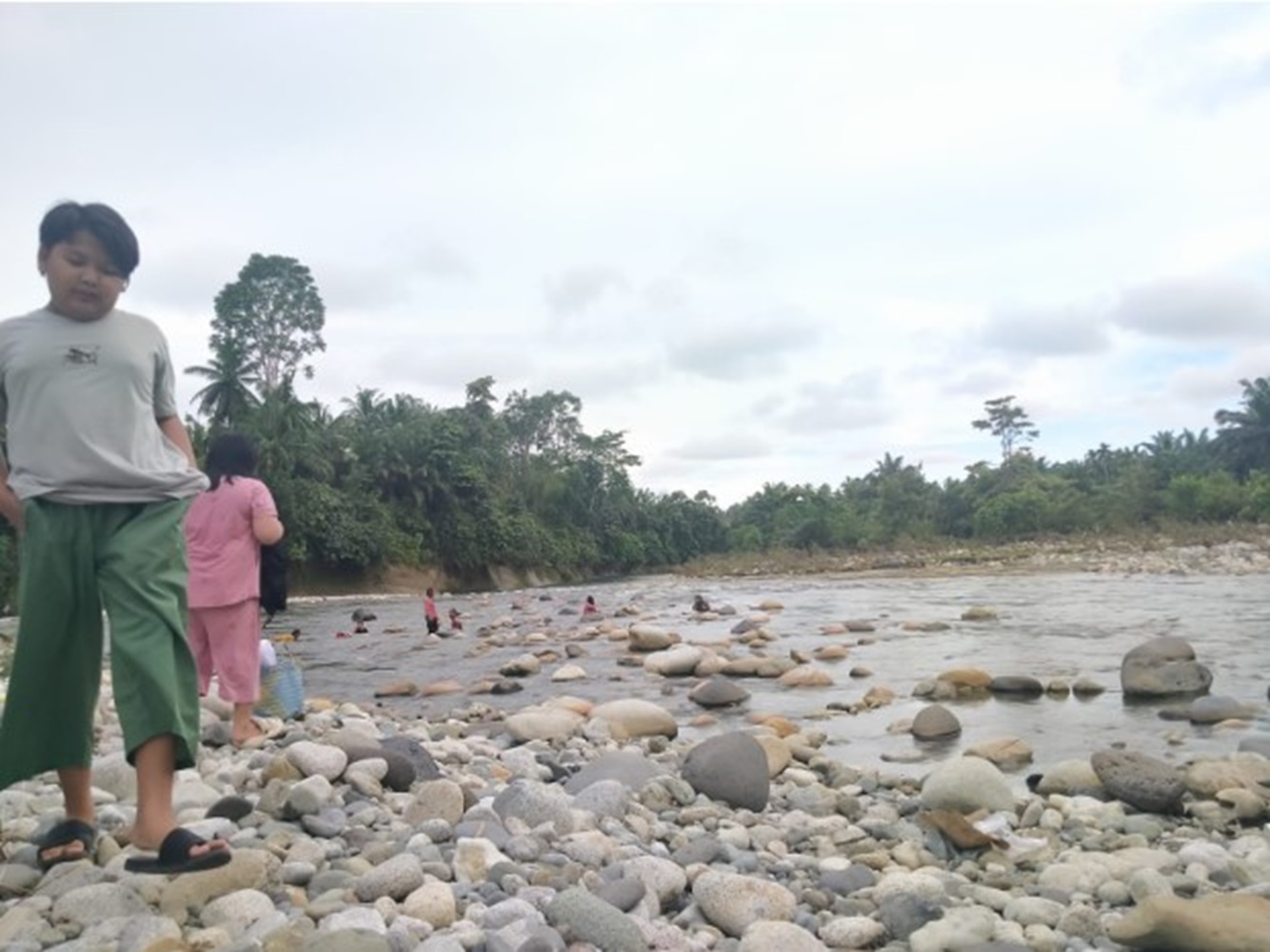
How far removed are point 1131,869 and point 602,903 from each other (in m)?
2.01

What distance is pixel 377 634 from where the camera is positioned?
50.6ft

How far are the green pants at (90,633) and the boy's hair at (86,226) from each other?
606mm

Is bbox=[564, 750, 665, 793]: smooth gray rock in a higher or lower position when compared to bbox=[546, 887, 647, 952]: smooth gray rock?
lower

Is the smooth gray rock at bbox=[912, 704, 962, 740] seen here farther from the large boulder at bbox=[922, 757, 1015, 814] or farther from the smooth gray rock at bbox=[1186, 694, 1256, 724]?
the large boulder at bbox=[922, 757, 1015, 814]

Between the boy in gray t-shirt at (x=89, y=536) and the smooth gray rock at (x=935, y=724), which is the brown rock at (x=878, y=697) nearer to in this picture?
the smooth gray rock at (x=935, y=724)

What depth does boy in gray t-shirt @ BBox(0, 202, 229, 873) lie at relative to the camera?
2332 mm

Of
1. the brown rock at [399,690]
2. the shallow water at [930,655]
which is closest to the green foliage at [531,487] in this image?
the shallow water at [930,655]

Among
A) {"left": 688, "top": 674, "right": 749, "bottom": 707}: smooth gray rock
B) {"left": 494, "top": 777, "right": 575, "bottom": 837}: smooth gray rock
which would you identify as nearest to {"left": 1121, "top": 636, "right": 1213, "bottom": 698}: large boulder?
{"left": 688, "top": 674, "right": 749, "bottom": 707}: smooth gray rock

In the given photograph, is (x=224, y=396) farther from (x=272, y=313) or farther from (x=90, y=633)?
(x=90, y=633)

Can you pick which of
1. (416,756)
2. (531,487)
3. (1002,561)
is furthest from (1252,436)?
(416,756)

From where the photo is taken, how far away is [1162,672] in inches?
285

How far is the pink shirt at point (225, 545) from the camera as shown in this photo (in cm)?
416

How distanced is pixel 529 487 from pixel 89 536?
47.8 m

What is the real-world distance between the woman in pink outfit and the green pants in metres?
1.72
